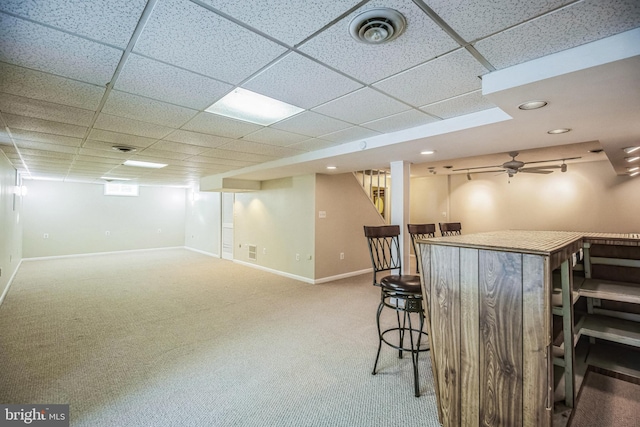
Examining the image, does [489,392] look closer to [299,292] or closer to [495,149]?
[495,149]

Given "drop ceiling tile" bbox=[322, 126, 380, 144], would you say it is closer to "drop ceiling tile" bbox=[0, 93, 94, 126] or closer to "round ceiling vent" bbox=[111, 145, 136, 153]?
"drop ceiling tile" bbox=[0, 93, 94, 126]

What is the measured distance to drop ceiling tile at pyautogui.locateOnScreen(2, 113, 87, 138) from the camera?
2.69 meters

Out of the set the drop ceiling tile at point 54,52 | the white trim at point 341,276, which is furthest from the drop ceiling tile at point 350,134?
the white trim at point 341,276

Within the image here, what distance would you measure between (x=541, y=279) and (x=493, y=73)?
129 cm

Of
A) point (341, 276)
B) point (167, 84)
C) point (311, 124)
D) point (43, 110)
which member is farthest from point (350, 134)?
point (341, 276)

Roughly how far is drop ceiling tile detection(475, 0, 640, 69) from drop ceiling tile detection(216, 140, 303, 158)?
2739mm

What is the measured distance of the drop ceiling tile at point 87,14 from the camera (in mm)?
1218

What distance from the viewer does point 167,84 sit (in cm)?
200

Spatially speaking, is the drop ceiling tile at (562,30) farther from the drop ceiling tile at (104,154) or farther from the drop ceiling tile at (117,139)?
the drop ceiling tile at (104,154)

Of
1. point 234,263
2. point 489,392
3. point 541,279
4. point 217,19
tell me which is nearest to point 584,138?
point 541,279

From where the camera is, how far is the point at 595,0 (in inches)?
47.6

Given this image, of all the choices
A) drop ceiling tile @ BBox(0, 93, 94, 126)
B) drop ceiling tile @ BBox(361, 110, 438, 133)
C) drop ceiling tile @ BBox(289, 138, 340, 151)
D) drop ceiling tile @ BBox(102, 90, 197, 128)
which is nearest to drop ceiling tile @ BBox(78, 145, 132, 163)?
drop ceiling tile @ BBox(0, 93, 94, 126)

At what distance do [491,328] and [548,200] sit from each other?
6.29m

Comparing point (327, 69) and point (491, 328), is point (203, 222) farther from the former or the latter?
point (491, 328)
